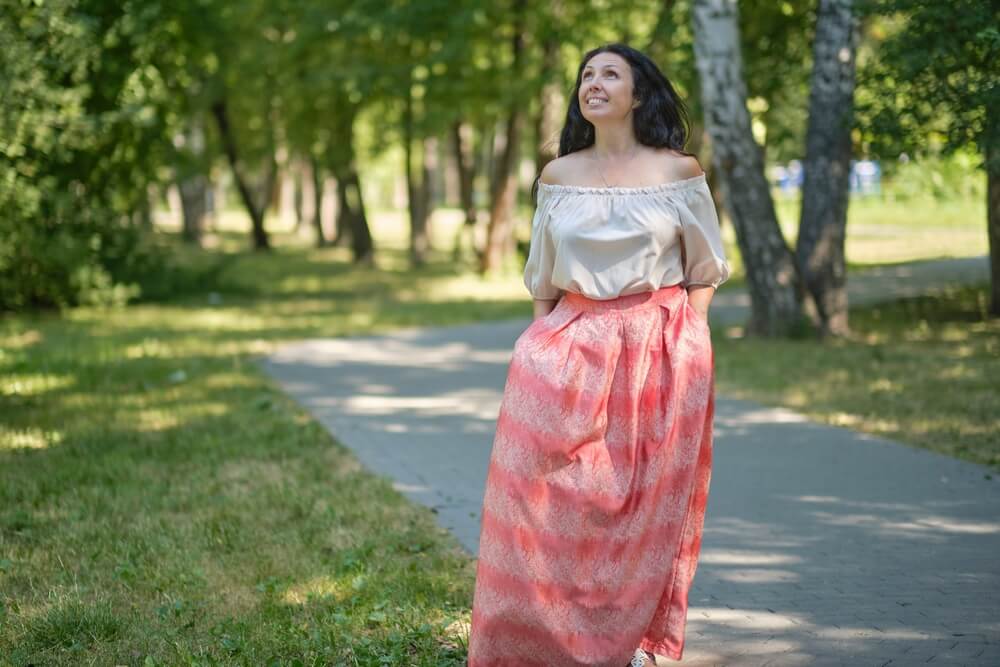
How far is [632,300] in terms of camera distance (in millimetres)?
4305

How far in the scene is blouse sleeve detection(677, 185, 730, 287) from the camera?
431 cm

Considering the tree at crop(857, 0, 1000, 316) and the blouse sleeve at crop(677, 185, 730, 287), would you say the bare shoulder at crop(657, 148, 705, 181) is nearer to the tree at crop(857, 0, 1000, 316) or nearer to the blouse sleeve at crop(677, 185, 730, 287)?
the blouse sleeve at crop(677, 185, 730, 287)

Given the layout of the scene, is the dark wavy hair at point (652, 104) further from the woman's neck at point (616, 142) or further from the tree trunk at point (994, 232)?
the tree trunk at point (994, 232)

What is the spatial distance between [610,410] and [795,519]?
9.18 ft

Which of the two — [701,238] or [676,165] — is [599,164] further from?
[701,238]

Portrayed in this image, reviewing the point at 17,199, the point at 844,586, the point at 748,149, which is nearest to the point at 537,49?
the point at 748,149

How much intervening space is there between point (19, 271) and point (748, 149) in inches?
391

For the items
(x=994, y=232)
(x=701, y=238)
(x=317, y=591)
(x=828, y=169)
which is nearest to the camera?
(x=701, y=238)

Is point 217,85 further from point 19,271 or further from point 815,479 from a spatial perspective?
point 815,479

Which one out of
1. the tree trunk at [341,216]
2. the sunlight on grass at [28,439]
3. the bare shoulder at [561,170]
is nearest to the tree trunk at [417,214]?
the tree trunk at [341,216]

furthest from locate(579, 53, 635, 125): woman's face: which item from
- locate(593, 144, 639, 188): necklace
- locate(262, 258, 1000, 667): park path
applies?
locate(262, 258, 1000, 667): park path

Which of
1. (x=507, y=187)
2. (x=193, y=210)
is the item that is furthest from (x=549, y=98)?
(x=193, y=210)

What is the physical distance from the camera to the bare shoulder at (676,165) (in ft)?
14.2

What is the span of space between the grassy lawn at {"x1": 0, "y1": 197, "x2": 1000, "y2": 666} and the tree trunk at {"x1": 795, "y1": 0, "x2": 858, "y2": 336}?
0.68 meters
